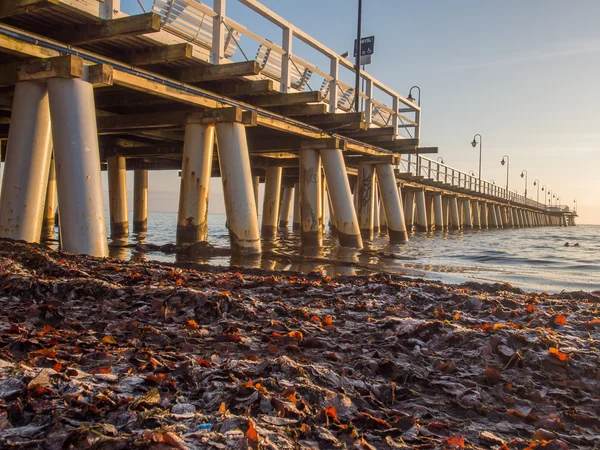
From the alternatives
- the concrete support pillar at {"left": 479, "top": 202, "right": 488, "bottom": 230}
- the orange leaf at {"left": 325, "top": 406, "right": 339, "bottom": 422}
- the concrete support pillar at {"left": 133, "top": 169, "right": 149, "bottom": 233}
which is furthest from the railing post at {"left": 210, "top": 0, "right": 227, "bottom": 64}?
the concrete support pillar at {"left": 479, "top": 202, "right": 488, "bottom": 230}

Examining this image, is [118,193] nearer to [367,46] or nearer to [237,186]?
[237,186]

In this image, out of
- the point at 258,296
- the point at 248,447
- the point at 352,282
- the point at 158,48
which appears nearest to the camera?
the point at 248,447

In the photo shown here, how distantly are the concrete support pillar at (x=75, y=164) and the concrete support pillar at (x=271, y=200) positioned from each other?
16347 millimetres

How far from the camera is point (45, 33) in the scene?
9695 mm

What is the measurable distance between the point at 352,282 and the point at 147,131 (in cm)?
1027

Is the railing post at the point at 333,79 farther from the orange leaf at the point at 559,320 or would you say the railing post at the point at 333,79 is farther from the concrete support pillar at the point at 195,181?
the orange leaf at the point at 559,320

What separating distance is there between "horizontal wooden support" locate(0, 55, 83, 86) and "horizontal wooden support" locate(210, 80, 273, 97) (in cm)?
435

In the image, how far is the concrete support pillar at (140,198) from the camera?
89.5 ft

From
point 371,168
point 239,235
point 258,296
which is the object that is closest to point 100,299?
point 258,296

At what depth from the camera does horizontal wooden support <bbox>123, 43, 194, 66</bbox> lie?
32.4 ft

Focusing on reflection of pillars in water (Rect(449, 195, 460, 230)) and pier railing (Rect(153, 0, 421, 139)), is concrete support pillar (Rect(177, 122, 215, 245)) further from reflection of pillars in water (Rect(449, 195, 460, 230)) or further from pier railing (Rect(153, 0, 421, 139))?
reflection of pillars in water (Rect(449, 195, 460, 230))

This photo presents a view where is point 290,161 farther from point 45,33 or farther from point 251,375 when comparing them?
point 251,375

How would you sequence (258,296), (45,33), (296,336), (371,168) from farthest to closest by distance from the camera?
(371,168), (45,33), (258,296), (296,336)

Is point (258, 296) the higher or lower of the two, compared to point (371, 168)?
lower
